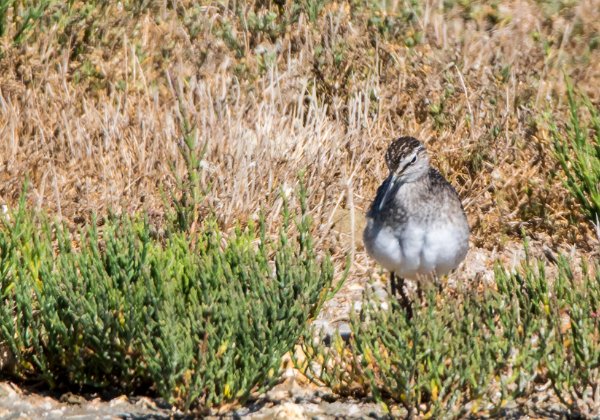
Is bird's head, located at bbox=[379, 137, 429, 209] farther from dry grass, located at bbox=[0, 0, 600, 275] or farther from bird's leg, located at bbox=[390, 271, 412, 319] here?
dry grass, located at bbox=[0, 0, 600, 275]

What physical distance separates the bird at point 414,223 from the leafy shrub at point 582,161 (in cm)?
131

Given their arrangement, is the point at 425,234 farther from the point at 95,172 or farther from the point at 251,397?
the point at 95,172

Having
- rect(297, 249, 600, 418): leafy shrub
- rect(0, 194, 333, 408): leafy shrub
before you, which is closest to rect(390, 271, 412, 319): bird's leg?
rect(0, 194, 333, 408): leafy shrub

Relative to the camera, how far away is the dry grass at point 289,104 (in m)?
7.89

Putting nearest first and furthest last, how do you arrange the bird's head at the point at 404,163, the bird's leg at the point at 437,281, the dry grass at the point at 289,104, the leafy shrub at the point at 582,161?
the bird's leg at the point at 437,281, the bird's head at the point at 404,163, the leafy shrub at the point at 582,161, the dry grass at the point at 289,104

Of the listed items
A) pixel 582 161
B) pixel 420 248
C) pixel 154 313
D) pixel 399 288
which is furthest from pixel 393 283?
pixel 154 313

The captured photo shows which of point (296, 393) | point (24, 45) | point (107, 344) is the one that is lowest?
point (296, 393)

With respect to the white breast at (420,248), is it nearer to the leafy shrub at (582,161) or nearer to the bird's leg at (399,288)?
the bird's leg at (399,288)

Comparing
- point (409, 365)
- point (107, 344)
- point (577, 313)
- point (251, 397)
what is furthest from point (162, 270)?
point (577, 313)

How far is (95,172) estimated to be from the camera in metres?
7.94

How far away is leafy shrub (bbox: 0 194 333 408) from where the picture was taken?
5.29 m

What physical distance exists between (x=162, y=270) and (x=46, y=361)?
2.78 feet

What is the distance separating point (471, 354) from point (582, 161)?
9.46 ft

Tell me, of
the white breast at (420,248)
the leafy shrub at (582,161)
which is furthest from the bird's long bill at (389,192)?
the leafy shrub at (582,161)
